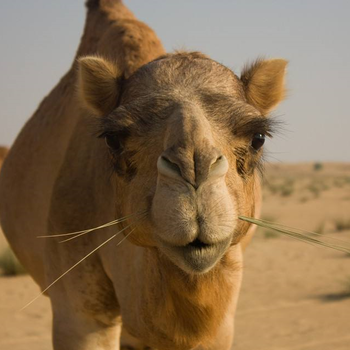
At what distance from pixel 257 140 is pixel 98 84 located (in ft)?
3.58

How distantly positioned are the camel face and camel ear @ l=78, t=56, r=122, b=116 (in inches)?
4.0

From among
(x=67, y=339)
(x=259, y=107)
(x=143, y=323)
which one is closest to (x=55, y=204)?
(x=67, y=339)

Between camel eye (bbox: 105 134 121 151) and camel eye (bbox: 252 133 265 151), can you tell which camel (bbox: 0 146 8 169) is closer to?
camel eye (bbox: 105 134 121 151)

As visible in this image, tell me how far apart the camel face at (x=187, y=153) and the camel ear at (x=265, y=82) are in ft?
0.54

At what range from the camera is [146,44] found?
17.8ft

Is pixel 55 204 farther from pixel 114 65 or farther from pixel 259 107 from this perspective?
pixel 259 107

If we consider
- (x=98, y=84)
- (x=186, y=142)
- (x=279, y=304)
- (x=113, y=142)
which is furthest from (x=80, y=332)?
(x=279, y=304)

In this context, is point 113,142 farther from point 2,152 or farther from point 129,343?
point 2,152

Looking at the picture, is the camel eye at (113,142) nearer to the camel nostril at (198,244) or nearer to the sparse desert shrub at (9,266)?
the camel nostril at (198,244)

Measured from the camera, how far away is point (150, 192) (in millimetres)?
3377

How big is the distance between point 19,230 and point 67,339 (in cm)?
187

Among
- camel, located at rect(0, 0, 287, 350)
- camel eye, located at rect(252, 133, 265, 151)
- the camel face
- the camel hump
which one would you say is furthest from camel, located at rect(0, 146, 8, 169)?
camel eye, located at rect(252, 133, 265, 151)

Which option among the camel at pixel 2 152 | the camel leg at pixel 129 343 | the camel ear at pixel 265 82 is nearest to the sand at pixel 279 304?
the camel ear at pixel 265 82

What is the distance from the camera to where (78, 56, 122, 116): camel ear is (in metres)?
4.19
